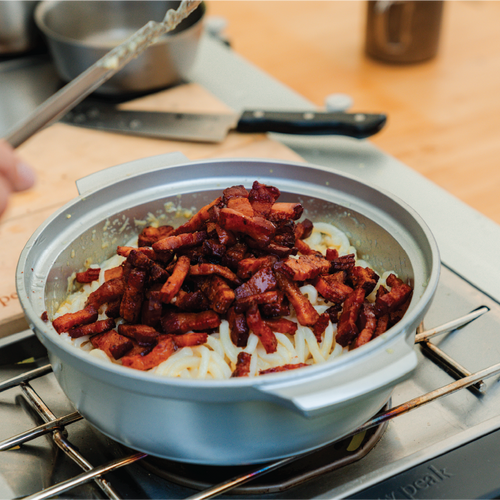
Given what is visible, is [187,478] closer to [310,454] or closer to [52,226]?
[310,454]

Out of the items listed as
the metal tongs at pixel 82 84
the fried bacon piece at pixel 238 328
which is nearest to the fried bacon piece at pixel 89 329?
the fried bacon piece at pixel 238 328

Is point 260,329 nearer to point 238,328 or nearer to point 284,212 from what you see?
point 238,328

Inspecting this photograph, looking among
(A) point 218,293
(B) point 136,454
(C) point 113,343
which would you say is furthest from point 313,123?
(B) point 136,454

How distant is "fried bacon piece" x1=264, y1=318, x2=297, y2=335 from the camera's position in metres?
0.98

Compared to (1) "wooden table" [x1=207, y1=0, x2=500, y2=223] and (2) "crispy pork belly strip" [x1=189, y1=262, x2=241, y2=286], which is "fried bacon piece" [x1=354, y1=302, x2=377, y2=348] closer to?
(2) "crispy pork belly strip" [x1=189, y1=262, x2=241, y2=286]

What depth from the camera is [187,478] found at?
91 cm

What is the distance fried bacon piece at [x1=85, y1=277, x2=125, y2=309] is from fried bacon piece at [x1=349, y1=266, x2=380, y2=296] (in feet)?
1.42

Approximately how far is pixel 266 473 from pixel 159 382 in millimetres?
308

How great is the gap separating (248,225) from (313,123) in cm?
78

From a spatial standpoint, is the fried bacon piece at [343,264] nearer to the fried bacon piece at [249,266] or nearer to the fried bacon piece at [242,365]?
the fried bacon piece at [249,266]

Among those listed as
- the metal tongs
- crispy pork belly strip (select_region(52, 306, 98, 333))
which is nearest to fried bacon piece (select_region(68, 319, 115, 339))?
crispy pork belly strip (select_region(52, 306, 98, 333))

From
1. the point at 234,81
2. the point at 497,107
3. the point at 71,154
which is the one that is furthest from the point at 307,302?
the point at 497,107

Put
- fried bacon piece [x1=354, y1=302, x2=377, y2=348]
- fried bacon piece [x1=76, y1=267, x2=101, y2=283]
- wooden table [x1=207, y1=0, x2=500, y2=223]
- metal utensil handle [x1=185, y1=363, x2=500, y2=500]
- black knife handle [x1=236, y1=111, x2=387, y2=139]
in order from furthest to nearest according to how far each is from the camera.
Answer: wooden table [x1=207, y1=0, x2=500, y2=223] < black knife handle [x1=236, y1=111, x2=387, y2=139] < fried bacon piece [x1=76, y1=267, x2=101, y2=283] < fried bacon piece [x1=354, y1=302, x2=377, y2=348] < metal utensil handle [x1=185, y1=363, x2=500, y2=500]

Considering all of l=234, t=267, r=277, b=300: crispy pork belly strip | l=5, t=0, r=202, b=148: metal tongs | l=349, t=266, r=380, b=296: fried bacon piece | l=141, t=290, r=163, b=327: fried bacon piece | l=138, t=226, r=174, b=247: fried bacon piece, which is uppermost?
l=5, t=0, r=202, b=148: metal tongs
